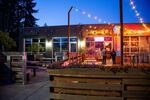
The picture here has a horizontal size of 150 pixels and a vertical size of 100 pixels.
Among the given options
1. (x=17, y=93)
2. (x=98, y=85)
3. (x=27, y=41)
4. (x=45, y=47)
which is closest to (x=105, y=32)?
(x=45, y=47)

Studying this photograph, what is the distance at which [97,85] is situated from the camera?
6273mm

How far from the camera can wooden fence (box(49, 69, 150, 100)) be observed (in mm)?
6008

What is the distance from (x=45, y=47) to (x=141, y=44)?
11.8 metres

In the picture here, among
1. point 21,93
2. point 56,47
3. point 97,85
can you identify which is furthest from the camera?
point 56,47

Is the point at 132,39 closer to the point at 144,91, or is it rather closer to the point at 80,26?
the point at 80,26

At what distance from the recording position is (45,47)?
3734 cm

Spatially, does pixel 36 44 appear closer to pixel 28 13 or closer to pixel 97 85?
pixel 28 13

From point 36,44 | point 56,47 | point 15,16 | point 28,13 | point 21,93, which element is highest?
point 28,13

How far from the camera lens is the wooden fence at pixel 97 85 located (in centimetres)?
601

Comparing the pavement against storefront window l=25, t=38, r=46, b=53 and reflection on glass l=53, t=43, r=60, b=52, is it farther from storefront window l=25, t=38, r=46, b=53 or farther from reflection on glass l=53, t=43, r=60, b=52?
storefront window l=25, t=38, r=46, b=53

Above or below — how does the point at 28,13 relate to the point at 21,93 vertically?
above

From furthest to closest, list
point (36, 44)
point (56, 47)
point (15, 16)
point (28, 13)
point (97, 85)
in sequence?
1. point (28, 13)
2. point (15, 16)
3. point (36, 44)
4. point (56, 47)
5. point (97, 85)

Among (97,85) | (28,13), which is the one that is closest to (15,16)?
(28,13)

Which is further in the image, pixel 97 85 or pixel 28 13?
pixel 28 13
